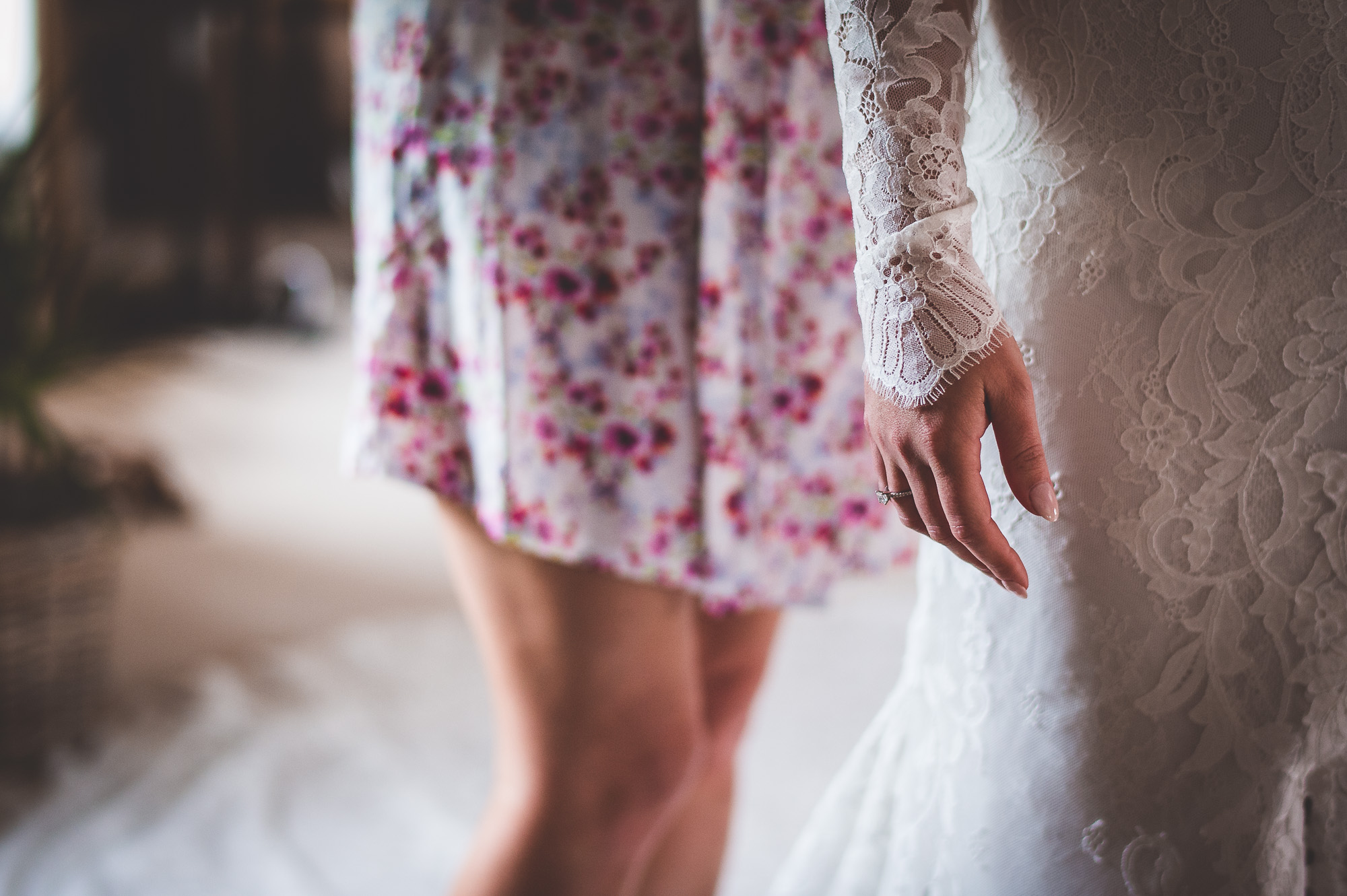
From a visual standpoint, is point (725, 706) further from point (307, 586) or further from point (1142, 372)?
point (307, 586)

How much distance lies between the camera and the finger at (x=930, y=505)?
437 mm

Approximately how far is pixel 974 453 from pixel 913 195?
0.40ft

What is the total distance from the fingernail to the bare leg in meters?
0.42

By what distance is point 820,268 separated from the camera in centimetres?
73

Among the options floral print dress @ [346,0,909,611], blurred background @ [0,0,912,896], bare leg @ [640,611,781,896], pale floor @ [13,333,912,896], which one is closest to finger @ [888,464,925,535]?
floral print dress @ [346,0,909,611]

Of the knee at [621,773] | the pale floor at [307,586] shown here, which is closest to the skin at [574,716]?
the knee at [621,773]

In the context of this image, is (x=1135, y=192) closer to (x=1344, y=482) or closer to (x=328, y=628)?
(x=1344, y=482)

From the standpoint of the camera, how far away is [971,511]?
1.39 ft

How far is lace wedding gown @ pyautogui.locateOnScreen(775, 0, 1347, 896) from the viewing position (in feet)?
1.45

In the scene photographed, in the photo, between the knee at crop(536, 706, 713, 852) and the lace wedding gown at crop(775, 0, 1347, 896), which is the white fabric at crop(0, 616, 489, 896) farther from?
the lace wedding gown at crop(775, 0, 1347, 896)

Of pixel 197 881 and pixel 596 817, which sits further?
pixel 197 881

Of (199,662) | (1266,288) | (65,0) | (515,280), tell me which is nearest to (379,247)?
(515,280)

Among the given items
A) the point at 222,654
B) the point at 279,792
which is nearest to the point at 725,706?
the point at 279,792

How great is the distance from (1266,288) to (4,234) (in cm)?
154
